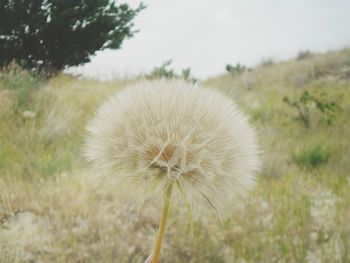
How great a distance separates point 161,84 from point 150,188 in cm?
33

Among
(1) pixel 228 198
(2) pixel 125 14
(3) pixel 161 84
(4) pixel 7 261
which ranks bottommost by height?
(4) pixel 7 261

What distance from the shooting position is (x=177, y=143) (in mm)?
1344

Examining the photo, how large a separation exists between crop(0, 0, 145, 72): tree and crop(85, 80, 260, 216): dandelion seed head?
6178 millimetres

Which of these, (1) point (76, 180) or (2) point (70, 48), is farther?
(2) point (70, 48)

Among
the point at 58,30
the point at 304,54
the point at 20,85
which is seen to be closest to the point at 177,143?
the point at 20,85

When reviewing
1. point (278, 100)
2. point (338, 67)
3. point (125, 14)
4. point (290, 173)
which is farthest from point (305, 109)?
point (338, 67)

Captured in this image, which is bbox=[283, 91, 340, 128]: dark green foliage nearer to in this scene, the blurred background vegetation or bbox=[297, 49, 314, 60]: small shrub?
the blurred background vegetation

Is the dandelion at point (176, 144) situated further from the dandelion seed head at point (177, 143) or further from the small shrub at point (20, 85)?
the small shrub at point (20, 85)

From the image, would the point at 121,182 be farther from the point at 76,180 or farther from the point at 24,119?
the point at 24,119

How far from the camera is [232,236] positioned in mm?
2777

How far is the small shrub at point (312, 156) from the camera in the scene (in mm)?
4715

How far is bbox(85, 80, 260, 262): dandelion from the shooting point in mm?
1339

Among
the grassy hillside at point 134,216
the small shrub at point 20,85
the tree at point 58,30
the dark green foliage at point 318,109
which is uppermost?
the tree at point 58,30

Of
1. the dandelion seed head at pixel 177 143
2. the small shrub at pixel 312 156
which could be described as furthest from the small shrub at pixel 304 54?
the dandelion seed head at pixel 177 143
